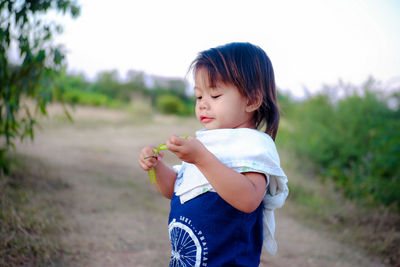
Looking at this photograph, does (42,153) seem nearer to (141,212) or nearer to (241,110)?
(141,212)

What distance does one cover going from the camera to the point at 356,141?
517 cm

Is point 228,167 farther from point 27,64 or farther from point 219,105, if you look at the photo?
point 27,64

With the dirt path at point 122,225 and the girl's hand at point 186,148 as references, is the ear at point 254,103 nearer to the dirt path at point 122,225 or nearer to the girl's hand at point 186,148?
the girl's hand at point 186,148

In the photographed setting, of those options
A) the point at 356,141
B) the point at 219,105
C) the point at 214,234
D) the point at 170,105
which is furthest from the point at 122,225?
the point at 170,105

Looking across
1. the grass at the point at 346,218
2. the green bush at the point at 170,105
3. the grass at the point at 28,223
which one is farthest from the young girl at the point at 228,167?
the green bush at the point at 170,105

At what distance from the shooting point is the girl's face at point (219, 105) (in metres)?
1.38

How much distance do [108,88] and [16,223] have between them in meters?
16.3

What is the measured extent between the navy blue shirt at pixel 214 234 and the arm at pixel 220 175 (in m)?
0.13

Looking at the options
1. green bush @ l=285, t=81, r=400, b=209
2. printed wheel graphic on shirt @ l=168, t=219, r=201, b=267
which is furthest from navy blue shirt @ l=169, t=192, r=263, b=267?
green bush @ l=285, t=81, r=400, b=209

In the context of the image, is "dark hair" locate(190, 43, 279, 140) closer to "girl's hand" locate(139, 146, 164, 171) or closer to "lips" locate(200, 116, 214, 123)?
"lips" locate(200, 116, 214, 123)

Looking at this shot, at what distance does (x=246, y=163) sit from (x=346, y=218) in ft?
10.4

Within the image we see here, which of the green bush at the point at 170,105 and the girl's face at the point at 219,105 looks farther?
the green bush at the point at 170,105

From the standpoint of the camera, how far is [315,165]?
588 cm

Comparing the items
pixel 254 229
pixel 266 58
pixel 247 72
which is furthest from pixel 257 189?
pixel 266 58
